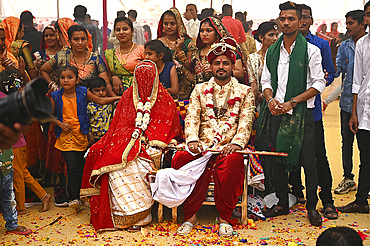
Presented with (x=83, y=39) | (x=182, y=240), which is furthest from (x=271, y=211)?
(x=83, y=39)

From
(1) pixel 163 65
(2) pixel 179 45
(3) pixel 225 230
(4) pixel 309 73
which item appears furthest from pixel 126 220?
(2) pixel 179 45

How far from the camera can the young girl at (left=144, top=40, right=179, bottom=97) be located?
544 cm

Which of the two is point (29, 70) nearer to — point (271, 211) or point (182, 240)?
point (182, 240)

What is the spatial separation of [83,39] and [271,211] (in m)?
2.99

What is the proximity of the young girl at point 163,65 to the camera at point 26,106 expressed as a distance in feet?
11.3

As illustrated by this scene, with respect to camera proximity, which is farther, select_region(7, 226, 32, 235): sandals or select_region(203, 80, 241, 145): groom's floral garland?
select_region(203, 80, 241, 145): groom's floral garland

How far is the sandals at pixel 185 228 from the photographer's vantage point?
4441 millimetres

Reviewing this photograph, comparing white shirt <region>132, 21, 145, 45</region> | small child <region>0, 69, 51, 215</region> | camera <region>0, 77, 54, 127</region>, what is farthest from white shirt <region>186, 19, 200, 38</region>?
camera <region>0, 77, 54, 127</region>

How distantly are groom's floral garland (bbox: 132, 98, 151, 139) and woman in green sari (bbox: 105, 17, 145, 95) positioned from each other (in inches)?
31.2

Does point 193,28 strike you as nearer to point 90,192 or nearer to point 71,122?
point 71,122

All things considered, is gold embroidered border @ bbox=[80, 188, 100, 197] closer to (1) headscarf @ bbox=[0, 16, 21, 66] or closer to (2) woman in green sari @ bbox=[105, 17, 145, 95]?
(2) woman in green sari @ bbox=[105, 17, 145, 95]

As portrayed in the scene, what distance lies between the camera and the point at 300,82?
4.67 metres

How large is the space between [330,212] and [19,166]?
3.26 metres

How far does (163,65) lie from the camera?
5.60 meters
